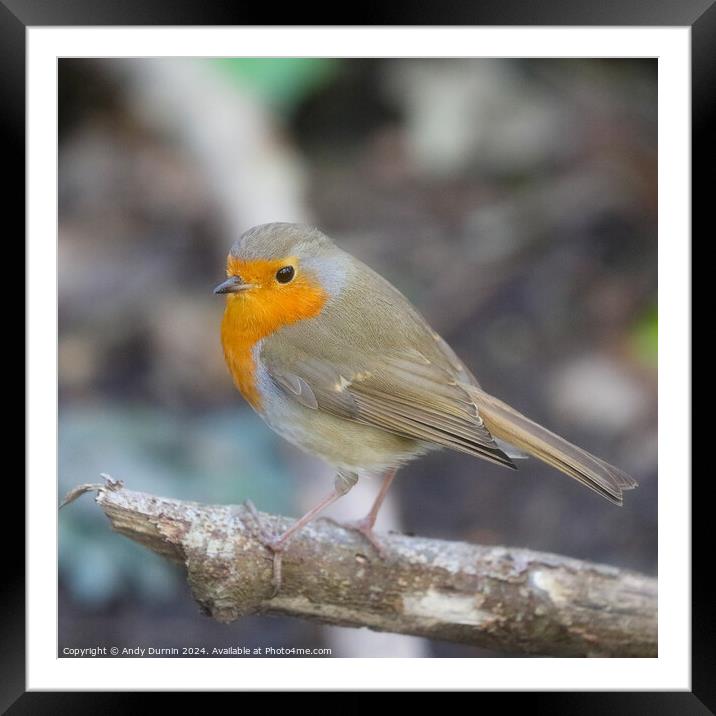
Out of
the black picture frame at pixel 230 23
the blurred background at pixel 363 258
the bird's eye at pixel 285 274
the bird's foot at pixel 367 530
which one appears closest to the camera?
the black picture frame at pixel 230 23

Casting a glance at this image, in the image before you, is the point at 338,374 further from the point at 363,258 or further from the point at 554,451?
the point at 363,258


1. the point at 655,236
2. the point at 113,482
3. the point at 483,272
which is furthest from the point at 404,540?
the point at 483,272

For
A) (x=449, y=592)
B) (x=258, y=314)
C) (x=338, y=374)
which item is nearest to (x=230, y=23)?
(x=258, y=314)

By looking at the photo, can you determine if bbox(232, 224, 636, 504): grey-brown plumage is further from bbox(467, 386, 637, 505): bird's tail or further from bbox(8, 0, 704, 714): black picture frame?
bbox(8, 0, 704, 714): black picture frame

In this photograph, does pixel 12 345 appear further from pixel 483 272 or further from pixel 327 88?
pixel 483 272

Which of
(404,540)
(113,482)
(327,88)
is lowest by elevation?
(404,540)

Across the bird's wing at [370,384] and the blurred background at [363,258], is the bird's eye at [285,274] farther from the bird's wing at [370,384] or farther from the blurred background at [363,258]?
the blurred background at [363,258]

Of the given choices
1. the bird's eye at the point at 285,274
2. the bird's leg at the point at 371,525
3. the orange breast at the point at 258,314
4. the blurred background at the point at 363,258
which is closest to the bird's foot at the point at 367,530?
the bird's leg at the point at 371,525
